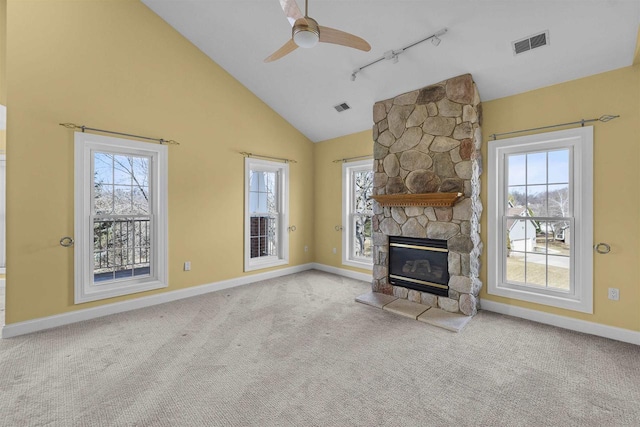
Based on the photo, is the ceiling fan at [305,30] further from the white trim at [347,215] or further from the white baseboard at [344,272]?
the white baseboard at [344,272]

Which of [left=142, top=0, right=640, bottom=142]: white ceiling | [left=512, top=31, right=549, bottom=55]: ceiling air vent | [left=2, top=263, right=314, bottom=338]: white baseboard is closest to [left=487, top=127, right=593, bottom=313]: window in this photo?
[left=142, top=0, right=640, bottom=142]: white ceiling

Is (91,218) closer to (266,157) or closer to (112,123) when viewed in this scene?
(112,123)

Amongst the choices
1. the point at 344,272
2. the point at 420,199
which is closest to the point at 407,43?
the point at 420,199

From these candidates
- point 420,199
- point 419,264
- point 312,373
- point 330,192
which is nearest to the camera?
point 312,373

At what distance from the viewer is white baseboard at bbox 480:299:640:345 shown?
2.82 meters

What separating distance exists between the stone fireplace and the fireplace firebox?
0.01 m

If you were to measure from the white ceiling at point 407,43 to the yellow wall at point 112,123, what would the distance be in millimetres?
527

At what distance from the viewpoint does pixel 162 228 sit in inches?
154

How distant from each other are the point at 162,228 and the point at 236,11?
2884 millimetres

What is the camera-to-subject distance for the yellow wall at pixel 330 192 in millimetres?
5293

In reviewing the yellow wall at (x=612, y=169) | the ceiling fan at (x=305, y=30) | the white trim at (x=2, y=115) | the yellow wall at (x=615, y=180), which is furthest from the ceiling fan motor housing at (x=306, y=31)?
the white trim at (x=2, y=115)

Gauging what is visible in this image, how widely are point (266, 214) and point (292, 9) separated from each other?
3523 mm

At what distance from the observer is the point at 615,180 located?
287cm

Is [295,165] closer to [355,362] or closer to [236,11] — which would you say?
[236,11]
